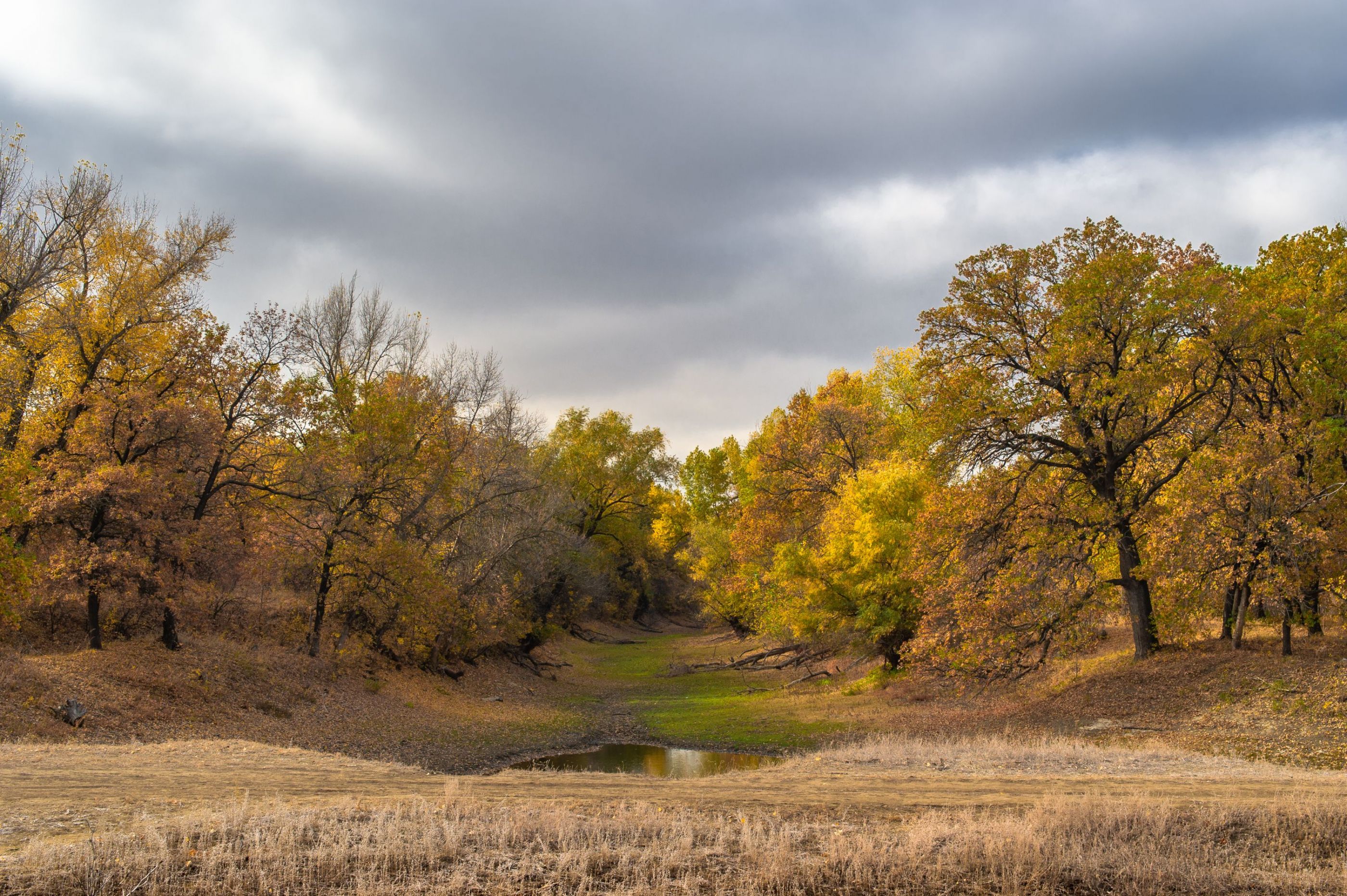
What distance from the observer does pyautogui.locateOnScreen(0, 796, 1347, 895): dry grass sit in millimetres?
7145

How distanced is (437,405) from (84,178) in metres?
14.3

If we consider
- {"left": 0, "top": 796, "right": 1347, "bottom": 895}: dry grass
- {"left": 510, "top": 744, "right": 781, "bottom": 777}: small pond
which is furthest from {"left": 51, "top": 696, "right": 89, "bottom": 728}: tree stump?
{"left": 0, "top": 796, "right": 1347, "bottom": 895}: dry grass

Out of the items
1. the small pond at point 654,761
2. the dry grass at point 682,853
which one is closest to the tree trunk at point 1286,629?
the dry grass at point 682,853

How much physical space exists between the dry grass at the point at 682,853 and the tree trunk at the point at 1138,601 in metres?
13.3

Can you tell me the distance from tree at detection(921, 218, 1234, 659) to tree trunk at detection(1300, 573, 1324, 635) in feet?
12.0

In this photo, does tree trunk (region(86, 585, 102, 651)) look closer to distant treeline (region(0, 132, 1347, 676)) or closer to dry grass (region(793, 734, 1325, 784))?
distant treeline (region(0, 132, 1347, 676))

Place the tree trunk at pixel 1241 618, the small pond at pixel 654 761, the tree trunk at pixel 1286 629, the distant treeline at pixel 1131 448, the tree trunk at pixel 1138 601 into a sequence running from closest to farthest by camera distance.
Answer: the distant treeline at pixel 1131 448 < the tree trunk at pixel 1286 629 < the small pond at pixel 654 761 < the tree trunk at pixel 1241 618 < the tree trunk at pixel 1138 601

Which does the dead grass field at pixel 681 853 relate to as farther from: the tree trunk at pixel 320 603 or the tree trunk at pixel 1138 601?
the tree trunk at pixel 320 603

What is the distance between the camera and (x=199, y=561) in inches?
822

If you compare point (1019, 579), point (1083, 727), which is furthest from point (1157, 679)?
point (1019, 579)

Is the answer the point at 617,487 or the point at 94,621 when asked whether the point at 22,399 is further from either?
the point at 617,487

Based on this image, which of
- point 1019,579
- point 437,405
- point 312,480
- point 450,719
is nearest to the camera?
point 1019,579

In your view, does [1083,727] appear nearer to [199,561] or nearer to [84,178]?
[199,561]

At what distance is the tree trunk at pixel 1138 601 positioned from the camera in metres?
22.3
